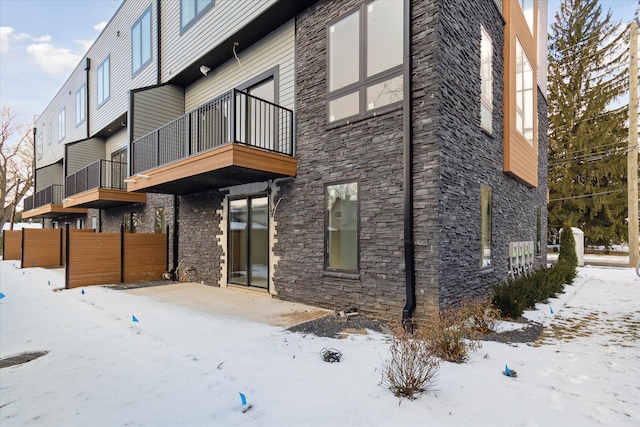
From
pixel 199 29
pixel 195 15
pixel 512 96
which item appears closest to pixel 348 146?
pixel 512 96

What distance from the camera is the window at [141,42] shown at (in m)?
11.3

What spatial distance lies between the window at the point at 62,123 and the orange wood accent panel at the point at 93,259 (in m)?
13.9

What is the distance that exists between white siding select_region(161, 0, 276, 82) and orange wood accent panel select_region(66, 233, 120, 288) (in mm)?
5179

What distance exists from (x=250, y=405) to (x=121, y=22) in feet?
51.5

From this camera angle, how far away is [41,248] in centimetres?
1386

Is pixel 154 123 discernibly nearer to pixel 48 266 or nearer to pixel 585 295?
pixel 48 266

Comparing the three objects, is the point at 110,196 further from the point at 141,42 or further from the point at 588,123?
the point at 588,123

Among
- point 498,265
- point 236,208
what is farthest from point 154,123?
point 498,265

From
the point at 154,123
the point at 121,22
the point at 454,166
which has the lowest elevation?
the point at 454,166

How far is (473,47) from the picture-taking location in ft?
20.0

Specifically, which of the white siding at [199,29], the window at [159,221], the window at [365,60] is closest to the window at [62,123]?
the window at [159,221]

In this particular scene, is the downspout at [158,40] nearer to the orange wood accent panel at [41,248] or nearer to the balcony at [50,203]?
the orange wood accent panel at [41,248]

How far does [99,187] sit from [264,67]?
303 inches

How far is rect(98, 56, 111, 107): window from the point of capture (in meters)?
14.2
